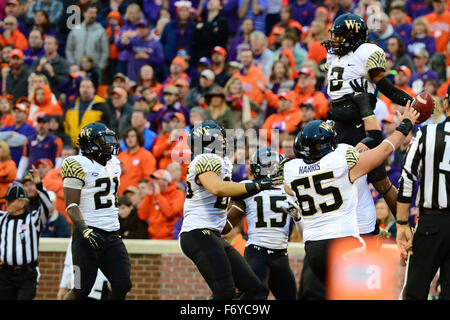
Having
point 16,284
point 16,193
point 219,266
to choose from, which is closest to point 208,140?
point 219,266

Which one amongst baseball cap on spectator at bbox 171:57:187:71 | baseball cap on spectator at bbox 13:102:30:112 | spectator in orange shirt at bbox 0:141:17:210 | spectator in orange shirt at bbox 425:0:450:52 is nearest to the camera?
spectator in orange shirt at bbox 0:141:17:210

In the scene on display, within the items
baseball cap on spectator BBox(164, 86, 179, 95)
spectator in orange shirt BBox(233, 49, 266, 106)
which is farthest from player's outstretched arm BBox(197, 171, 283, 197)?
baseball cap on spectator BBox(164, 86, 179, 95)

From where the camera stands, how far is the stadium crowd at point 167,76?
Result: 1312 cm

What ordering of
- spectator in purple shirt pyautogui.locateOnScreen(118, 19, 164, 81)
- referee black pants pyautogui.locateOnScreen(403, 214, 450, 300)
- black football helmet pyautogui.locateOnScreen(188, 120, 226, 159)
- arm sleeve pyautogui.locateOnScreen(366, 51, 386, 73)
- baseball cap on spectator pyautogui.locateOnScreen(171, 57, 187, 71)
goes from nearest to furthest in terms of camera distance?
referee black pants pyautogui.locateOnScreen(403, 214, 450, 300)
black football helmet pyautogui.locateOnScreen(188, 120, 226, 159)
arm sleeve pyautogui.locateOnScreen(366, 51, 386, 73)
baseball cap on spectator pyautogui.locateOnScreen(171, 57, 187, 71)
spectator in purple shirt pyautogui.locateOnScreen(118, 19, 164, 81)

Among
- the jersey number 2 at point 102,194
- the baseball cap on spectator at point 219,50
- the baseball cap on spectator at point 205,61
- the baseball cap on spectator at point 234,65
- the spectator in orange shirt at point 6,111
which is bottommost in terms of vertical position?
the jersey number 2 at point 102,194

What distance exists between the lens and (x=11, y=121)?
1525cm

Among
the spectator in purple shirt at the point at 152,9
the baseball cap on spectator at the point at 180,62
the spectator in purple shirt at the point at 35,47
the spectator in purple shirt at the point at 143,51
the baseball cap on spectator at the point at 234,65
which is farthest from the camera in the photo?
the spectator in purple shirt at the point at 152,9

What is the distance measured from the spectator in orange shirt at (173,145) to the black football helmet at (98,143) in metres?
4.23

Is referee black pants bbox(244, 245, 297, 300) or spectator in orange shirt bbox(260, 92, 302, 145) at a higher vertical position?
spectator in orange shirt bbox(260, 92, 302, 145)

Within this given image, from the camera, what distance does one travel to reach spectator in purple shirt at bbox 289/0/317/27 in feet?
52.7

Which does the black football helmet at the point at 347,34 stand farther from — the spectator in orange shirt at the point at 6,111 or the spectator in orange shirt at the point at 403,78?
the spectator in orange shirt at the point at 6,111

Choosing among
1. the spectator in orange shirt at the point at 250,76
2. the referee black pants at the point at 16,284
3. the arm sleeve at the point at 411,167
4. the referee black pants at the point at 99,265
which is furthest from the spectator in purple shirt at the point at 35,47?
the arm sleeve at the point at 411,167

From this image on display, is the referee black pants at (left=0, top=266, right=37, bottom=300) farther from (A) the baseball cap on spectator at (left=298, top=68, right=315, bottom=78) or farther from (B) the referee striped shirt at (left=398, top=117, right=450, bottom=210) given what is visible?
(B) the referee striped shirt at (left=398, top=117, right=450, bottom=210)

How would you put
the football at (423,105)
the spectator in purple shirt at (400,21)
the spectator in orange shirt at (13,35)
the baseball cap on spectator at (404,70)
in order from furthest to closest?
the spectator in orange shirt at (13,35) → the spectator in purple shirt at (400,21) → the baseball cap on spectator at (404,70) → the football at (423,105)
